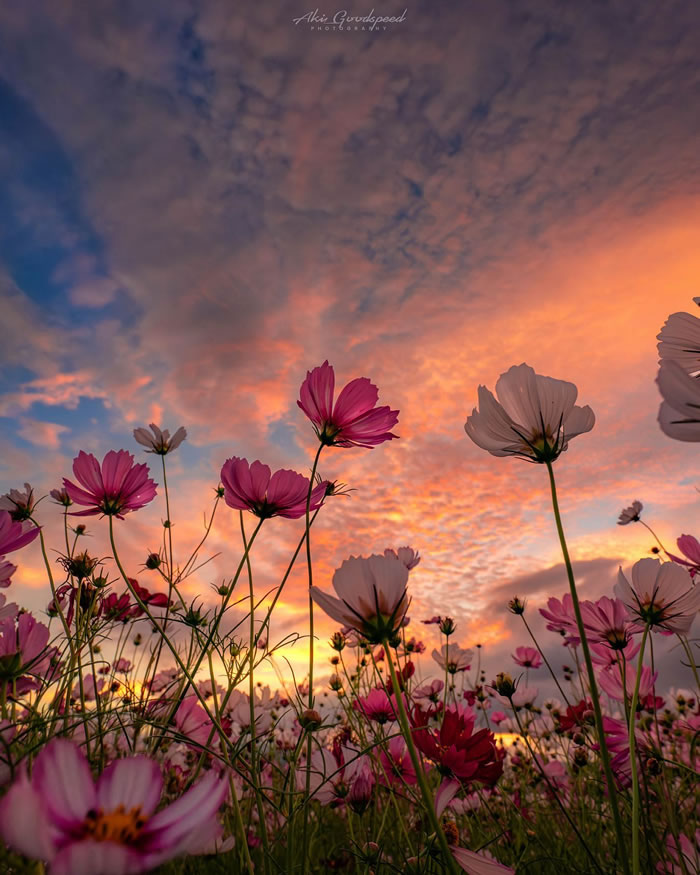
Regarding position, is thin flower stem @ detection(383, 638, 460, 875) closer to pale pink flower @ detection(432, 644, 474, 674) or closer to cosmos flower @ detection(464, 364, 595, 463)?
cosmos flower @ detection(464, 364, 595, 463)

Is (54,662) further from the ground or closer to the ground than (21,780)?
further from the ground

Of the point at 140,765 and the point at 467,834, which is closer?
the point at 140,765

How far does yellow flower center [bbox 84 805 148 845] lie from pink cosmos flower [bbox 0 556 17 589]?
678mm

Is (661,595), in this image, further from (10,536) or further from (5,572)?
(5,572)

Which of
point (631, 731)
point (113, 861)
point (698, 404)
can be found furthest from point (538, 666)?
point (113, 861)

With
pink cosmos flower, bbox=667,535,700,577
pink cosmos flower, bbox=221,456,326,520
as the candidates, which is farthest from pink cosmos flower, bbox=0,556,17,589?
pink cosmos flower, bbox=667,535,700,577

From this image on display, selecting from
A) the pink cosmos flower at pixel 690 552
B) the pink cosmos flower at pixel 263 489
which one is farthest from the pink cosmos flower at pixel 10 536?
the pink cosmos flower at pixel 690 552

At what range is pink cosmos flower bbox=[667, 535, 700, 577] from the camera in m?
1.13

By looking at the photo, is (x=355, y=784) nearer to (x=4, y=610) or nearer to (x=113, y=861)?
(x=4, y=610)

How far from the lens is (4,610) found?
0.80m

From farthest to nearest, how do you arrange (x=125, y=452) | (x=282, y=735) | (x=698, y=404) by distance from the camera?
(x=282, y=735), (x=125, y=452), (x=698, y=404)

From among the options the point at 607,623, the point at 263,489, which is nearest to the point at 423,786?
the point at 263,489

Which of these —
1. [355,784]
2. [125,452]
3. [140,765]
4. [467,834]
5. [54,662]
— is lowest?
[467,834]

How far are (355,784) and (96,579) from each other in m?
0.65
